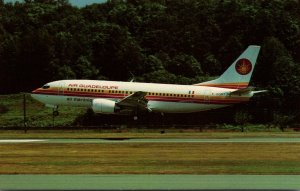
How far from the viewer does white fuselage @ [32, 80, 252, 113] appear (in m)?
67.3

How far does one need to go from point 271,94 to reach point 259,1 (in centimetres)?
5903

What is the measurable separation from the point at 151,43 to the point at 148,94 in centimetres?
6761

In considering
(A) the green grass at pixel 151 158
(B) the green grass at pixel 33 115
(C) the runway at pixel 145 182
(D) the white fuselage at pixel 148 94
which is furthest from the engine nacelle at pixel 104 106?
Answer: (C) the runway at pixel 145 182

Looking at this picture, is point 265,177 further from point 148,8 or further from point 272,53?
point 148,8

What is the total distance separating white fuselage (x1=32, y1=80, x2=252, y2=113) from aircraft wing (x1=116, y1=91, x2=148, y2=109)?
253 centimetres

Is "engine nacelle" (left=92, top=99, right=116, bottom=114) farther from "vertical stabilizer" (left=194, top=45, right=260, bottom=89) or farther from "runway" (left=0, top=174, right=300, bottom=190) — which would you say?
"runway" (left=0, top=174, right=300, bottom=190)

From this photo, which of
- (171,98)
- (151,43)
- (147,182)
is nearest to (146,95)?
(171,98)

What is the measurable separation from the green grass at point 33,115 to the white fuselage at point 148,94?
1288cm

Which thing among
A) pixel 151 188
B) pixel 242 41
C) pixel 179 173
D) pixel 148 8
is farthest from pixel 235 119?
pixel 148 8

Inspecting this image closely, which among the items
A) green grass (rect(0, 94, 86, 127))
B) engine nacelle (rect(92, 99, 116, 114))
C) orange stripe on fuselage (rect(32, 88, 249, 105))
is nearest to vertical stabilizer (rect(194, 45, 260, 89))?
orange stripe on fuselage (rect(32, 88, 249, 105))

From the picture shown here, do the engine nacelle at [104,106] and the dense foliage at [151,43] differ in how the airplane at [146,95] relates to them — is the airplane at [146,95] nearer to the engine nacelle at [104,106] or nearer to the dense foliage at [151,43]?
the engine nacelle at [104,106]

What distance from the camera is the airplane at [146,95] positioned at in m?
67.0

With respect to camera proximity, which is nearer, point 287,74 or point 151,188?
point 151,188

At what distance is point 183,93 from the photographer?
69.9 meters
